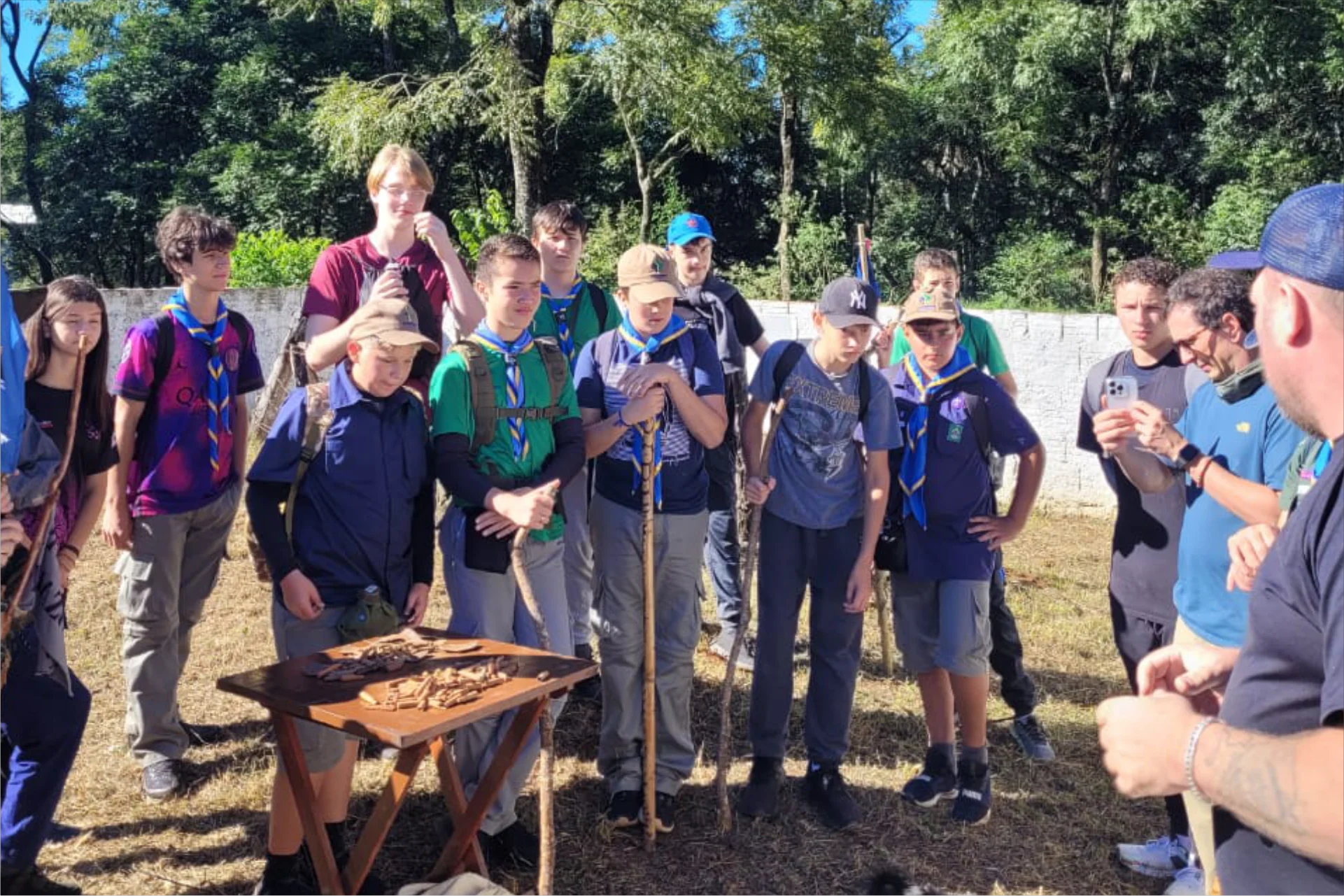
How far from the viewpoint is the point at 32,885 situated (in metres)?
3.38

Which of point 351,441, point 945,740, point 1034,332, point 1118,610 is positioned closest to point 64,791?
point 351,441

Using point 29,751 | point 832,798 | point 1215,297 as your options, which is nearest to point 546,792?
point 832,798

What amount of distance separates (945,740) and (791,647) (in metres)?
0.82

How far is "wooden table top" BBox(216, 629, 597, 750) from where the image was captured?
2.74 m

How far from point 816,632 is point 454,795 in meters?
1.63

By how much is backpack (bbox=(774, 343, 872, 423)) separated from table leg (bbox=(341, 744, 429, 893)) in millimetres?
2043

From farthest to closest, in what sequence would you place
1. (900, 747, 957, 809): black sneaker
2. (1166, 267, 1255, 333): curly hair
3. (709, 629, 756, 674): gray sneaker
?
(709, 629, 756, 674): gray sneaker
(900, 747, 957, 809): black sneaker
(1166, 267, 1255, 333): curly hair

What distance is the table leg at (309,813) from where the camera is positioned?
313cm

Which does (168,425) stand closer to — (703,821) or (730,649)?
(703,821)

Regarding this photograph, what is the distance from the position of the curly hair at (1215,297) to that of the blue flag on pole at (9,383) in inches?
142

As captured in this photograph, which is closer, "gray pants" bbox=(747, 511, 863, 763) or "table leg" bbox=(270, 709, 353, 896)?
Result: "table leg" bbox=(270, 709, 353, 896)

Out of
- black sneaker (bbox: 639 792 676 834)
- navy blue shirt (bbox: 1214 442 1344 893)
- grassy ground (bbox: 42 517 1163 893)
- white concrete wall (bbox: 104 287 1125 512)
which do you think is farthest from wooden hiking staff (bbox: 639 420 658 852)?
white concrete wall (bbox: 104 287 1125 512)

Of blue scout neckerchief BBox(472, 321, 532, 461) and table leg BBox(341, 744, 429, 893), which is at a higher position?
blue scout neckerchief BBox(472, 321, 532, 461)

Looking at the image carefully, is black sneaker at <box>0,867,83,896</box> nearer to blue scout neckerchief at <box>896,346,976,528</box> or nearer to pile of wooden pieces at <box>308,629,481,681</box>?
pile of wooden pieces at <box>308,629,481,681</box>
